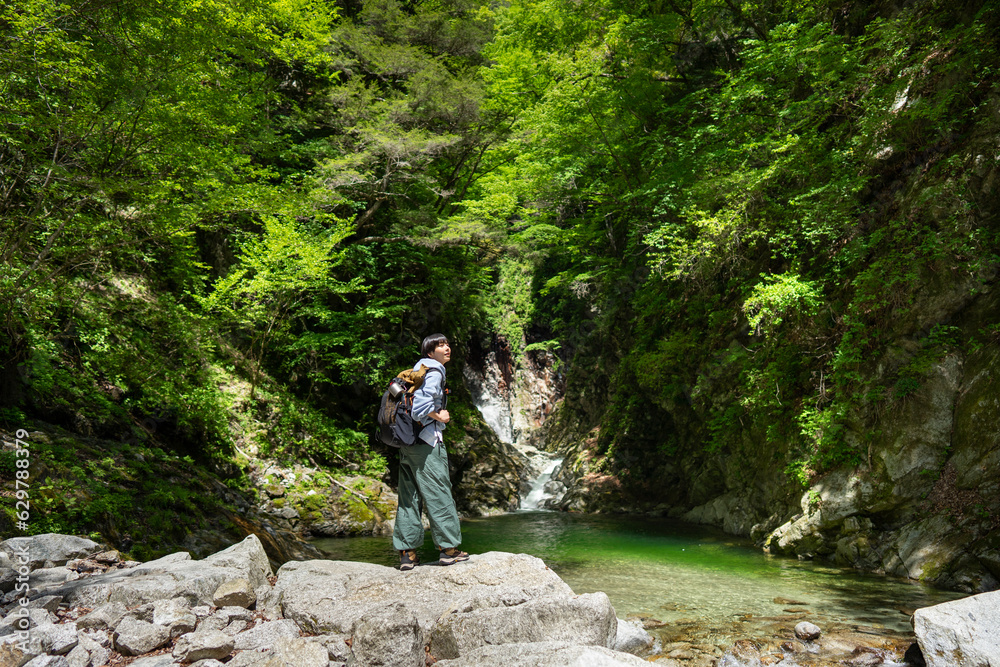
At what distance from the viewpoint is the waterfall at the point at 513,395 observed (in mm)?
22859

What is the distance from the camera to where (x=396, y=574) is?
166 inches

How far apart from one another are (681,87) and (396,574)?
14.4 meters

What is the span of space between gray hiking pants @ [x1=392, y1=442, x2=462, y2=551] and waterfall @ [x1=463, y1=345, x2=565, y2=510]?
1589cm

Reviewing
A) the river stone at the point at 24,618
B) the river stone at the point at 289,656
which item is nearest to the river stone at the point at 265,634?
the river stone at the point at 289,656

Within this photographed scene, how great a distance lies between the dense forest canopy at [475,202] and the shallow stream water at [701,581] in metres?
1.86

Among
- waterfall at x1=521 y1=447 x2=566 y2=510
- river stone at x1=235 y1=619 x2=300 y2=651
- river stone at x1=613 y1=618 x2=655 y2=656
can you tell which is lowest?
waterfall at x1=521 y1=447 x2=566 y2=510

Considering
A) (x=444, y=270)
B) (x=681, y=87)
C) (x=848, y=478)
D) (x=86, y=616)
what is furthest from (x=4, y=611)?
(x=681, y=87)

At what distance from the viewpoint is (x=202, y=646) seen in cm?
282

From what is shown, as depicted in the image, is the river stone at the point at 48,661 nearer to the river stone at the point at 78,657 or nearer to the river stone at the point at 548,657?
the river stone at the point at 78,657

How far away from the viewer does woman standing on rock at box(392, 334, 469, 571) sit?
4406 millimetres

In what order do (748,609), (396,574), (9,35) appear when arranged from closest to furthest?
→ (396,574), (9,35), (748,609)

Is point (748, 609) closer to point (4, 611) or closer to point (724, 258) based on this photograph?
point (4, 611)

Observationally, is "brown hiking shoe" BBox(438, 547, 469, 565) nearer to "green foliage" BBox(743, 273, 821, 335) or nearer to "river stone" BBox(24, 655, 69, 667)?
"river stone" BBox(24, 655, 69, 667)

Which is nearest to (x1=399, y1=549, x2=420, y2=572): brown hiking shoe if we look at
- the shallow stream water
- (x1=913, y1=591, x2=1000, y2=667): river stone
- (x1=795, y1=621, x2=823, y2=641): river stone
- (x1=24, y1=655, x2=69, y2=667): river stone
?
the shallow stream water
